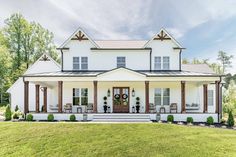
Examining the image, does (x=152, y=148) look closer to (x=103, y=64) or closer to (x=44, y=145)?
(x=44, y=145)

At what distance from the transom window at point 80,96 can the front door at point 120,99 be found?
2.87m

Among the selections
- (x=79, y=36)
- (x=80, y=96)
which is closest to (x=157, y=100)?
(x=80, y=96)

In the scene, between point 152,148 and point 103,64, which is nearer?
point 152,148

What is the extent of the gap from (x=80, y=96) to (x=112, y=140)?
12.5 metres

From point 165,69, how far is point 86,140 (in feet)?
46.8

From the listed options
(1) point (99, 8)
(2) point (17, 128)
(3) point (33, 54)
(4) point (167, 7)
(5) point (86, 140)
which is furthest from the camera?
(3) point (33, 54)

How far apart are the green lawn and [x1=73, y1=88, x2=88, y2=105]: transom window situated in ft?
30.2

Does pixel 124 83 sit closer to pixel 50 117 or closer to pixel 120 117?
pixel 120 117

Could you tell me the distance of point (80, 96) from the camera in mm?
23797

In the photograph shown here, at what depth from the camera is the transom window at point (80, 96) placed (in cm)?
2373

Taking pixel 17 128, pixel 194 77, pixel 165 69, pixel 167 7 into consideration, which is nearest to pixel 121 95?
pixel 165 69

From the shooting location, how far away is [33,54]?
5056 centimetres

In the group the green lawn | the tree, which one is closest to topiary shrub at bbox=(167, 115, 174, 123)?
the green lawn

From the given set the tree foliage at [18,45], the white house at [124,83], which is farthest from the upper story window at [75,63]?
the tree foliage at [18,45]
